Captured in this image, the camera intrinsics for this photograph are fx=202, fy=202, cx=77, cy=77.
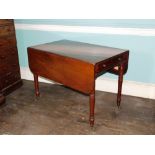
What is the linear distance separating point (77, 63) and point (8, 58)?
4.11ft

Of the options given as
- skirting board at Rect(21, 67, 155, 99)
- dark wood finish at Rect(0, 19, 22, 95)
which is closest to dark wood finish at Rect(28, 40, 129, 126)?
skirting board at Rect(21, 67, 155, 99)

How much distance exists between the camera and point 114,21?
2.32m

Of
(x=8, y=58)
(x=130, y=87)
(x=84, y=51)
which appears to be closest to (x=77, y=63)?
(x=84, y=51)

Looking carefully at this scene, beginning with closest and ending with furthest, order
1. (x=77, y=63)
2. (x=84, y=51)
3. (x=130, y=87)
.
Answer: (x=77, y=63)
(x=84, y=51)
(x=130, y=87)

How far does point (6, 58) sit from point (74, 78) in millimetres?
1175

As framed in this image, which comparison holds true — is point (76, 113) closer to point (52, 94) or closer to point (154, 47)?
point (52, 94)

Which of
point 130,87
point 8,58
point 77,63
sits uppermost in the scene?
point 77,63

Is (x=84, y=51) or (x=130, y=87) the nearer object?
(x=84, y=51)

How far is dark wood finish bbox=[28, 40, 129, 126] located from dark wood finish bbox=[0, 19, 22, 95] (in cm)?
48

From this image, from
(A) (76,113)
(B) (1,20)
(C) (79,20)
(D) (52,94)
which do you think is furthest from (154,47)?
(B) (1,20)

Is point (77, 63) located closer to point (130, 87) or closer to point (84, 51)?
point (84, 51)

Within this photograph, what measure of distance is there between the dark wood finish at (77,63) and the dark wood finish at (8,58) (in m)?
0.48

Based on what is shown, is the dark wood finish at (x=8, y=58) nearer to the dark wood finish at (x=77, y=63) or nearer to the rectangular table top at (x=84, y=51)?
the dark wood finish at (x=77, y=63)

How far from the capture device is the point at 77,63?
177cm
